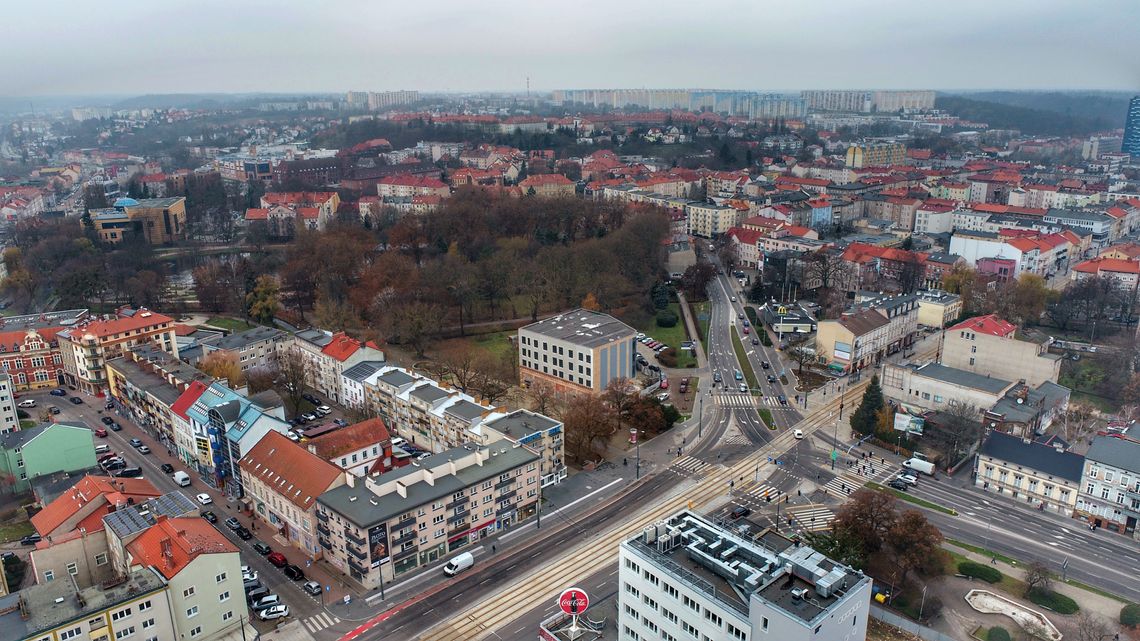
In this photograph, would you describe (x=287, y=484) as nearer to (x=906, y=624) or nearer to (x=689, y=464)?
(x=689, y=464)

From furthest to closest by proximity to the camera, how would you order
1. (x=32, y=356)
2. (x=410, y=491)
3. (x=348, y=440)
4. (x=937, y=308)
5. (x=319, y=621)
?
(x=937, y=308), (x=32, y=356), (x=348, y=440), (x=410, y=491), (x=319, y=621)

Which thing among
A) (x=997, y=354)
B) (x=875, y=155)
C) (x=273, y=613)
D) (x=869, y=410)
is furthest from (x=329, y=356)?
(x=875, y=155)

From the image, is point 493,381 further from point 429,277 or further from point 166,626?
point 166,626

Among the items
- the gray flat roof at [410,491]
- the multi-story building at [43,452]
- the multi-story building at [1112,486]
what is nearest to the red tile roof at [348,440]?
the gray flat roof at [410,491]

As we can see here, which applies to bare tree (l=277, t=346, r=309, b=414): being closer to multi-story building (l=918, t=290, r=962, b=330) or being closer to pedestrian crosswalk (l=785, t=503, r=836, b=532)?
pedestrian crosswalk (l=785, t=503, r=836, b=532)

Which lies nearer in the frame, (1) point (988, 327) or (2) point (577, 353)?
(2) point (577, 353)

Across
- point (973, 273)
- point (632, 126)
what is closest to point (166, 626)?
point (973, 273)

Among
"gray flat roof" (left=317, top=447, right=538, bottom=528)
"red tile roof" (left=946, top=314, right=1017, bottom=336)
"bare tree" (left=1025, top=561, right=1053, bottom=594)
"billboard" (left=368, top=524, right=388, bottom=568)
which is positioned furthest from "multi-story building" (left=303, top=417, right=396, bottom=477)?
"red tile roof" (left=946, top=314, right=1017, bottom=336)
